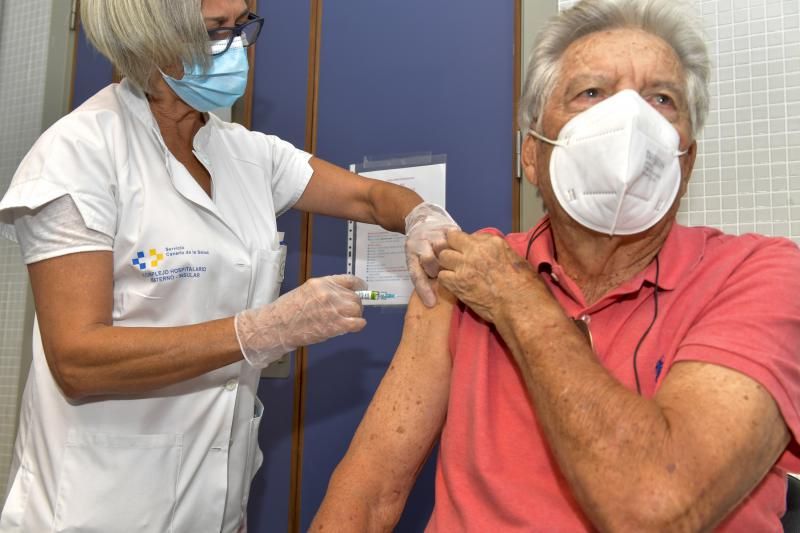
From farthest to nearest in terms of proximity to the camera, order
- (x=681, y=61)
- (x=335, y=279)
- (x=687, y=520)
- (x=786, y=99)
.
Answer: (x=786, y=99)
(x=335, y=279)
(x=681, y=61)
(x=687, y=520)

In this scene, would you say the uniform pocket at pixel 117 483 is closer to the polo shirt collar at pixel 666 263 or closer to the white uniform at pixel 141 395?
the white uniform at pixel 141 395

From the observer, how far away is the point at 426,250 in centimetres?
127

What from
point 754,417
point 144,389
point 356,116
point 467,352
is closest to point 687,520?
point 754,417

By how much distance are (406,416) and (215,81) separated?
0.85 metres

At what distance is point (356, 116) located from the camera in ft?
6.70

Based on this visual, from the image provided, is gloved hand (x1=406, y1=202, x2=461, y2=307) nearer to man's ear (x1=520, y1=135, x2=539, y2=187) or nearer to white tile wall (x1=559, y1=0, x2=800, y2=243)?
man's ear (x1=520, y1=135, x2=539, y2=187)

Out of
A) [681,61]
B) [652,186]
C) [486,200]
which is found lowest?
[652,186]

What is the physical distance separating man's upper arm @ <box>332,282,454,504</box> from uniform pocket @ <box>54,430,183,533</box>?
44 centimetres

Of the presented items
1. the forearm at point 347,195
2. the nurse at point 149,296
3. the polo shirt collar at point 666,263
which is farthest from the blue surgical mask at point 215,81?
the polo shirt collar at point 666,263

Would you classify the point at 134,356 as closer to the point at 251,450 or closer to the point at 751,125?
the point at 251,450

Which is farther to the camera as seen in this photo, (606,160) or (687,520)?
(606,160)

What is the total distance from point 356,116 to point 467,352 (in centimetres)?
114

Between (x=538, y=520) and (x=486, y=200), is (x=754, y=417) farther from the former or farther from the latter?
(x=486, y=200)

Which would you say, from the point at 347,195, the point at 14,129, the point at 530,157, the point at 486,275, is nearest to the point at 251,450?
the point at 347,195
